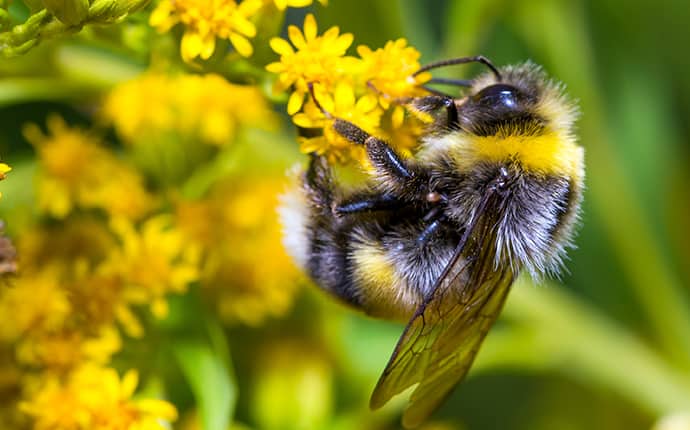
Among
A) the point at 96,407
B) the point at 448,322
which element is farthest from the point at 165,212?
the point at 448,322

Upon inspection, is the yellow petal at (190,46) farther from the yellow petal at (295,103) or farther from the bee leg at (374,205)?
the bee leg at (374,205)

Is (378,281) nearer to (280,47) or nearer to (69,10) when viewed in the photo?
(280,47)

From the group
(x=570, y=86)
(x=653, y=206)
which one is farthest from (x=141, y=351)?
(x=653, y=206)

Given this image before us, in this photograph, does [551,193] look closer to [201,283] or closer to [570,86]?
[201,283]

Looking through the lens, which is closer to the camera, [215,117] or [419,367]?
[419,367]

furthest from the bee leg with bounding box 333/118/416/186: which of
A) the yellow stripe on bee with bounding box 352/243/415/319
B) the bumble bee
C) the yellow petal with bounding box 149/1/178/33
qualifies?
the yellow petal with bounding box 149/1/178/33

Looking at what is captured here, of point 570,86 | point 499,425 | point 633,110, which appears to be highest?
point 570,86

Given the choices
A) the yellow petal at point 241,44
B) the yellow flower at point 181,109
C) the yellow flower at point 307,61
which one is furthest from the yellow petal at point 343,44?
the yellow flower at point 181,109
